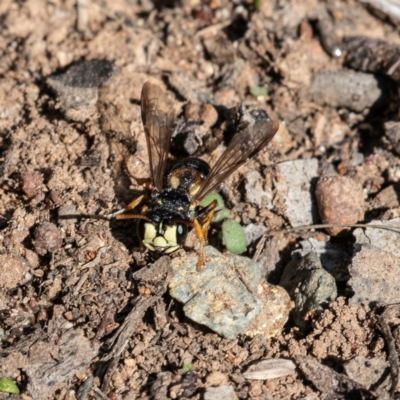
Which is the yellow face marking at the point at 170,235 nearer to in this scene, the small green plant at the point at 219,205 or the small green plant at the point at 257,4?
the small green plant at the point at 219,205

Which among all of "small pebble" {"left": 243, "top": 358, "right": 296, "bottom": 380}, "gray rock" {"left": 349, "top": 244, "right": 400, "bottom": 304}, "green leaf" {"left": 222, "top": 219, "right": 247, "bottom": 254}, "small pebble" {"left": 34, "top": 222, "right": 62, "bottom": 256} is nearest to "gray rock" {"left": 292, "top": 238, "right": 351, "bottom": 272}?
"gray rock" {"left": 349, "top": 244, "right": 400, "bottom": 304}

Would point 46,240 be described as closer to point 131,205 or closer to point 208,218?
point 131,205

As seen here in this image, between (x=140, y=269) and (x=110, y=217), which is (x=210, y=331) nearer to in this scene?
(x=140, y=269)

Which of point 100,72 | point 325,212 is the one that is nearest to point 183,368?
point 325,212

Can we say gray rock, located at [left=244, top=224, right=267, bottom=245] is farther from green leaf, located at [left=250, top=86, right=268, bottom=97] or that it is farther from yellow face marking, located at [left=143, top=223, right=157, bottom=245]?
green leaf, located at [left=250, top=86, right=268, bottom=97]

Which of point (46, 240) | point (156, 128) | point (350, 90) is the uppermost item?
point (350, 90)

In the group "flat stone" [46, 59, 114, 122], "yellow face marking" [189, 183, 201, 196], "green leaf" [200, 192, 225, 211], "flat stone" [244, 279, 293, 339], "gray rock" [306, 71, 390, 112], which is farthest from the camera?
"gray rock" [306, 71, 390, 112]

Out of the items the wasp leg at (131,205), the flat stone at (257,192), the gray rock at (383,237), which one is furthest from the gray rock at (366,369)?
the wasp leg at (131,205)

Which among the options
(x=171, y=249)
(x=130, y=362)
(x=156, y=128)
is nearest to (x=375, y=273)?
(x=171, y=249)
